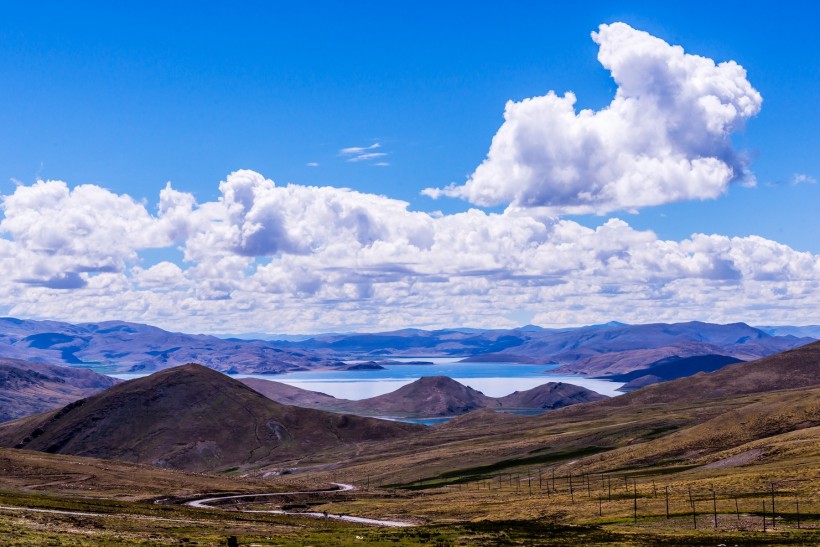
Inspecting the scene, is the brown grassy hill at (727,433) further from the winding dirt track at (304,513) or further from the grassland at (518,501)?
the winding dirt track at (304,513)

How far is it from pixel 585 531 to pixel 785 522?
18.6 m

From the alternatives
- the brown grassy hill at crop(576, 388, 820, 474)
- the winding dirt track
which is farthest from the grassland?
the winding dirt track

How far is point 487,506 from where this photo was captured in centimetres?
12138

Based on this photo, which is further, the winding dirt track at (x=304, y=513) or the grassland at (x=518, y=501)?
the winding dirt track at (x=304, y=513)

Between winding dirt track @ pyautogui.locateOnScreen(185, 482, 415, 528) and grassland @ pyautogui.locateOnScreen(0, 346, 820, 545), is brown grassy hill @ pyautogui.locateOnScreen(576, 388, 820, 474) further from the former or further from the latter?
winding dirt track @ pyautogui.locateOnScreen(185, 482, 415, 528)

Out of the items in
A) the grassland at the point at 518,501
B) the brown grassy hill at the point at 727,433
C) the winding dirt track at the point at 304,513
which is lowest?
the winding dirt track at the point at 304,513

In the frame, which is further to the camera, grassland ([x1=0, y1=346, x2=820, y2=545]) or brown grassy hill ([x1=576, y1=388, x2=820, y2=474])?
brown grassy hill ([x1=576, y1=388, x2=820, y2=474])

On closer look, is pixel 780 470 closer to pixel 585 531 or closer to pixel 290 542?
pixel 585 531

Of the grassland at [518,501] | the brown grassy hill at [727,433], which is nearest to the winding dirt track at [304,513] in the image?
the grassland at [518,501]

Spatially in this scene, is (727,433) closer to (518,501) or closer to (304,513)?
(518,501)

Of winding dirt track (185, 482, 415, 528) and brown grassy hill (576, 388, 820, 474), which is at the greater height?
brown grassy hill (576, 388, 820, 474)

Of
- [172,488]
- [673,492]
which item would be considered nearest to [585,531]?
[673,492]

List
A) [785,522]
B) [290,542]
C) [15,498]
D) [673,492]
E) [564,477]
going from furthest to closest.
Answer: [564,477] → [673,492] → [15,498] → [785,522] → [290,542]

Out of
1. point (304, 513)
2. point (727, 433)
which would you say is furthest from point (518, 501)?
point (727, 433)
